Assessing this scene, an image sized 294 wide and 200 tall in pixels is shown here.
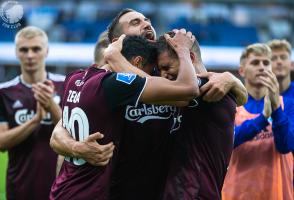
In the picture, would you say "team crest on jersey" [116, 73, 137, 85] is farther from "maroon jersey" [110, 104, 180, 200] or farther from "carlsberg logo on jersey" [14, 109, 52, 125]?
"carlsberg logo on jersey" [14, 109, 52, 125]

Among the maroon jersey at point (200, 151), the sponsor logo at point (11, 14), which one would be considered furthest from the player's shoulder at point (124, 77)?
the sponsor logo at point (11, 14)

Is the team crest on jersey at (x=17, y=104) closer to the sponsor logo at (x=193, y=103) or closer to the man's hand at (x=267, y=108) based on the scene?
the man's hand at (x=267, y=108)

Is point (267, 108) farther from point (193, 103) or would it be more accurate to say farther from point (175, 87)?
point (175, 87)

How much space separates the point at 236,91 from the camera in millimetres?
4672

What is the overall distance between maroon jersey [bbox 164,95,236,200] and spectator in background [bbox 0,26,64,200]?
228 centimetres

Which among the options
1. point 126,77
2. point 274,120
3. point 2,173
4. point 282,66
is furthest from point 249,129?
point 2,173

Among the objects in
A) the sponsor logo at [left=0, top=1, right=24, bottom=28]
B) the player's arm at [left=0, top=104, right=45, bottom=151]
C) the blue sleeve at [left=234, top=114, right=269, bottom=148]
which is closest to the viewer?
the blue sleeve at [left=234, top=114, right=269, bottom=148]

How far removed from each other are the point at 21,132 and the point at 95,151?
245 centimetres

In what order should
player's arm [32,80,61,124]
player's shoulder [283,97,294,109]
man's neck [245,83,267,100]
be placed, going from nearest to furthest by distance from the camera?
player's shoulder [283,97,294,109] < man's neck [245,83,267,100] < player's arm [32,80,61,124]

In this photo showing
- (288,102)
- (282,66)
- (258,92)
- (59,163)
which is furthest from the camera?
(282,66)

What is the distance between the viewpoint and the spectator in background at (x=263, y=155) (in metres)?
5.68

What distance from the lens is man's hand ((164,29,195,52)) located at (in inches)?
177

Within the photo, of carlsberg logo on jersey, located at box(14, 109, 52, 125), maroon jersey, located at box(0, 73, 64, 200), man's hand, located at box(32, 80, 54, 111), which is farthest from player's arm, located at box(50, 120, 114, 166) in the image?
carlsberg logo on jersey, located at box(14, 109, 52, 125)

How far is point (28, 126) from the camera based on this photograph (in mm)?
6594
